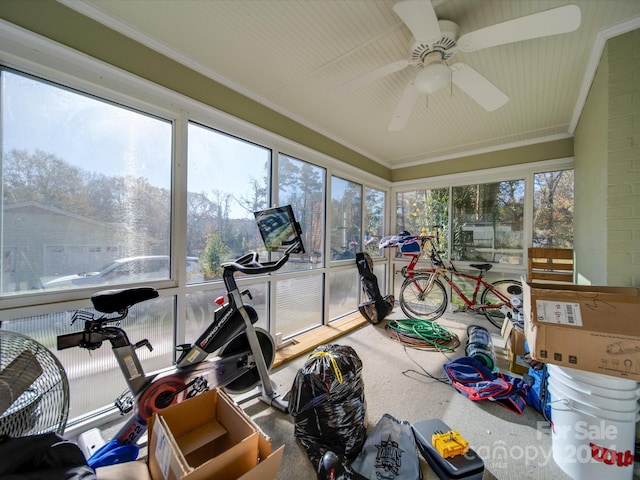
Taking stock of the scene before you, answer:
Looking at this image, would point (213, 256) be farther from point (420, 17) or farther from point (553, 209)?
point (553, 209)

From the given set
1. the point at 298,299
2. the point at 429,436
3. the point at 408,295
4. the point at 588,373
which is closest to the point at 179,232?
the point at 298,299

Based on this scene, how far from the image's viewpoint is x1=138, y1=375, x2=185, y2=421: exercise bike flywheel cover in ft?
4.60

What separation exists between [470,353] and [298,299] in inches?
75.0

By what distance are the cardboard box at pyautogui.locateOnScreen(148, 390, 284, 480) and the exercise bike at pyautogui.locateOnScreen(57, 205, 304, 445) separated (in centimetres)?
33

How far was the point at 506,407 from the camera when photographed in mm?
1852

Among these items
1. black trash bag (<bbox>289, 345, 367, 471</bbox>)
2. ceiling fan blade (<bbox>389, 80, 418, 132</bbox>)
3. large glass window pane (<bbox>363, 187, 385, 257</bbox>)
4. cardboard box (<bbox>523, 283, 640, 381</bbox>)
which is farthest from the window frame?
black trash bag (<bbox>289, 345, 367, 471</bbox>)

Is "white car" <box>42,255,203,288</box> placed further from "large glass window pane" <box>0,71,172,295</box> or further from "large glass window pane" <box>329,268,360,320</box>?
"large glass window pane" <box>329,268,360,320</box>

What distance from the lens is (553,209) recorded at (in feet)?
10.7

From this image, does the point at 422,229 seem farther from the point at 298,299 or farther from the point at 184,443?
the point at 184,443

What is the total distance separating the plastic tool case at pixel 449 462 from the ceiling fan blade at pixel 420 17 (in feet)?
7.52

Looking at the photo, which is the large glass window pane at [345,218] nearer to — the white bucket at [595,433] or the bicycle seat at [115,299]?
the bicycle seat at [115,299]

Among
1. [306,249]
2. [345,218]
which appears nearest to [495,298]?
[345,218]

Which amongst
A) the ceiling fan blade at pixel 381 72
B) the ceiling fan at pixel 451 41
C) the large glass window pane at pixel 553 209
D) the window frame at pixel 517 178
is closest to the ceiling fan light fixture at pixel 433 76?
the ceiling fan at pixel 451 41

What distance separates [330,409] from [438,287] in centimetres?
300
